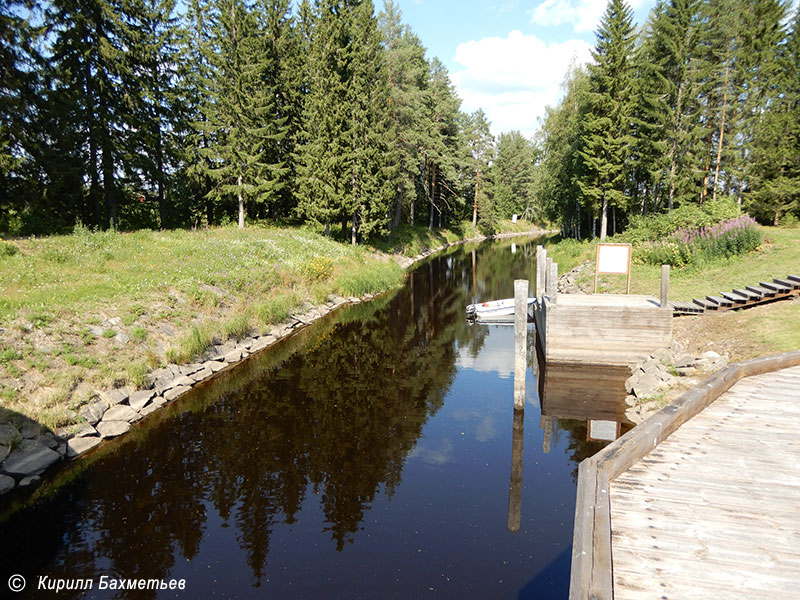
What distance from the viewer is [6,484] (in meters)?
9.75

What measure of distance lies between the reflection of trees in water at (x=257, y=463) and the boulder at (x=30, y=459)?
101 centimetres

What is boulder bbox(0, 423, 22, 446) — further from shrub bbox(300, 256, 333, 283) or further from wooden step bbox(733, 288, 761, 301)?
wooden step bbox(733, 288, 761, 301)

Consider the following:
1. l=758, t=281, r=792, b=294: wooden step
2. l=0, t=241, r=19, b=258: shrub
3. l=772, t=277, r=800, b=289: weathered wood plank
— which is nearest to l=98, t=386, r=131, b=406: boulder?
l=0, t=241, r=19, b=258: shrub

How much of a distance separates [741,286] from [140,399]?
23.0 metres

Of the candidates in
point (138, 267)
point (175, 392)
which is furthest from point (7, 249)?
point (175, 392)

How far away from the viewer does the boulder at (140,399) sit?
43.7ft

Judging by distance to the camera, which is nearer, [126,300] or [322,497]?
[322,497]

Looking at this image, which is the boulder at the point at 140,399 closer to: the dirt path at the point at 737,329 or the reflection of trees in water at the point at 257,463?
the reflection of trees in water at the point at 257,463

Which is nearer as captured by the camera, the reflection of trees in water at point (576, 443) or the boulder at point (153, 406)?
the reflection of trees in water at point (576, 443)

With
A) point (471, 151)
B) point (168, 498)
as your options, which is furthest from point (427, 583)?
point (471, 151)

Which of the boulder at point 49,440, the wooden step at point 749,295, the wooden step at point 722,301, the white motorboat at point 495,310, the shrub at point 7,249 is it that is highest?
the shrub at point 7,249

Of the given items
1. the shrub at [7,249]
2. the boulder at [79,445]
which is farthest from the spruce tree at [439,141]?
the boulder at [79,445]

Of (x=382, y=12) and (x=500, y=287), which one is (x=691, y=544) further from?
(x=382, y=12)

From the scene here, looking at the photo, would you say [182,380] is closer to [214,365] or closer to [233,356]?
[214,365]
